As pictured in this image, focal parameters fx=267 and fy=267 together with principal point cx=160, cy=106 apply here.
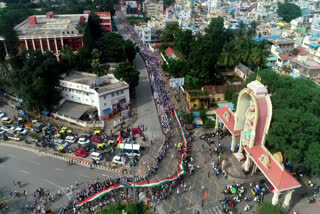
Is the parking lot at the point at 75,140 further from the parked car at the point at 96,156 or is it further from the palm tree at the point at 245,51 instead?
the palm tree at the point at 245,51

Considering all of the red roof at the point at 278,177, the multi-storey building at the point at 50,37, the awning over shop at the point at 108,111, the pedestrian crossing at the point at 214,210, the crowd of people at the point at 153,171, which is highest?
the multi-storey building at the point at 50,37

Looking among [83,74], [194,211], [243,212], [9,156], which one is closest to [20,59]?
[83,74]

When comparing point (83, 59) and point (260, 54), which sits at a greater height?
point (260, 54)

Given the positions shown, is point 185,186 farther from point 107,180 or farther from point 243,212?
point 107,180

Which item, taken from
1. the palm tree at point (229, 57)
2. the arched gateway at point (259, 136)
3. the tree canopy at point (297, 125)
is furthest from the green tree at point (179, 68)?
the tree canopy at point (297, 125)

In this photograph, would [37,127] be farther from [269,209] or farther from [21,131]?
[269,209]

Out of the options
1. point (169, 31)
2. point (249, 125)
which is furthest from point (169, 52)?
point (249, 125)
